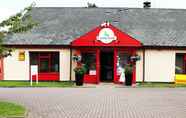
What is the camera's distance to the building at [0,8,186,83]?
125 feet

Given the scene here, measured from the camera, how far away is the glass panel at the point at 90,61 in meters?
38.5

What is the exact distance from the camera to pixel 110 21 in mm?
42469

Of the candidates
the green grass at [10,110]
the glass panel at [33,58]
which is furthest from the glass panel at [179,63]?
the green grass at [10,110]

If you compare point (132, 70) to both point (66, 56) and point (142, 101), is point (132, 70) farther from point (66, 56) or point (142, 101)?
point (142, 101)

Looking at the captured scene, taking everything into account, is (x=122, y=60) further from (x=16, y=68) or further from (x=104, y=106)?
(x=104, y=106)

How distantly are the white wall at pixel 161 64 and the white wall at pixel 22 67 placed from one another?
569cm

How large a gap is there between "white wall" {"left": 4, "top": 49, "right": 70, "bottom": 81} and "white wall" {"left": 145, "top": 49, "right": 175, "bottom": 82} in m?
5.69

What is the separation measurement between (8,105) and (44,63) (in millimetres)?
19662

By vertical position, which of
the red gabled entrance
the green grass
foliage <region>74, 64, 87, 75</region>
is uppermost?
the red gabled entrance

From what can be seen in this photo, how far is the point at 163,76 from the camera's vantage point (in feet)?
128

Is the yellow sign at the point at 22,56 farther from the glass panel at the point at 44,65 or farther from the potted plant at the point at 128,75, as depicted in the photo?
the potted plant at the point at 128,75

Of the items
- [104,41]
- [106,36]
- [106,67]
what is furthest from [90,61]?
[106,36]

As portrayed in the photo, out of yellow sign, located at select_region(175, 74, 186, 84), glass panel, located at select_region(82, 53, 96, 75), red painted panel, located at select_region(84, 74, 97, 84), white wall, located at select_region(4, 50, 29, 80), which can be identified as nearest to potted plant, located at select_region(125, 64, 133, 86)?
red painted panel, located at select_region(84, 74, 97, 84)

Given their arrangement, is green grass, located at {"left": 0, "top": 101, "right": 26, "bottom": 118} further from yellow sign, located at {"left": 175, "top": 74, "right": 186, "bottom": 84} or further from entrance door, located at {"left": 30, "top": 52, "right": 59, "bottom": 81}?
yellow sign, located at {"left": 175, "top": 74, "right": 186, "bottom": 84}
